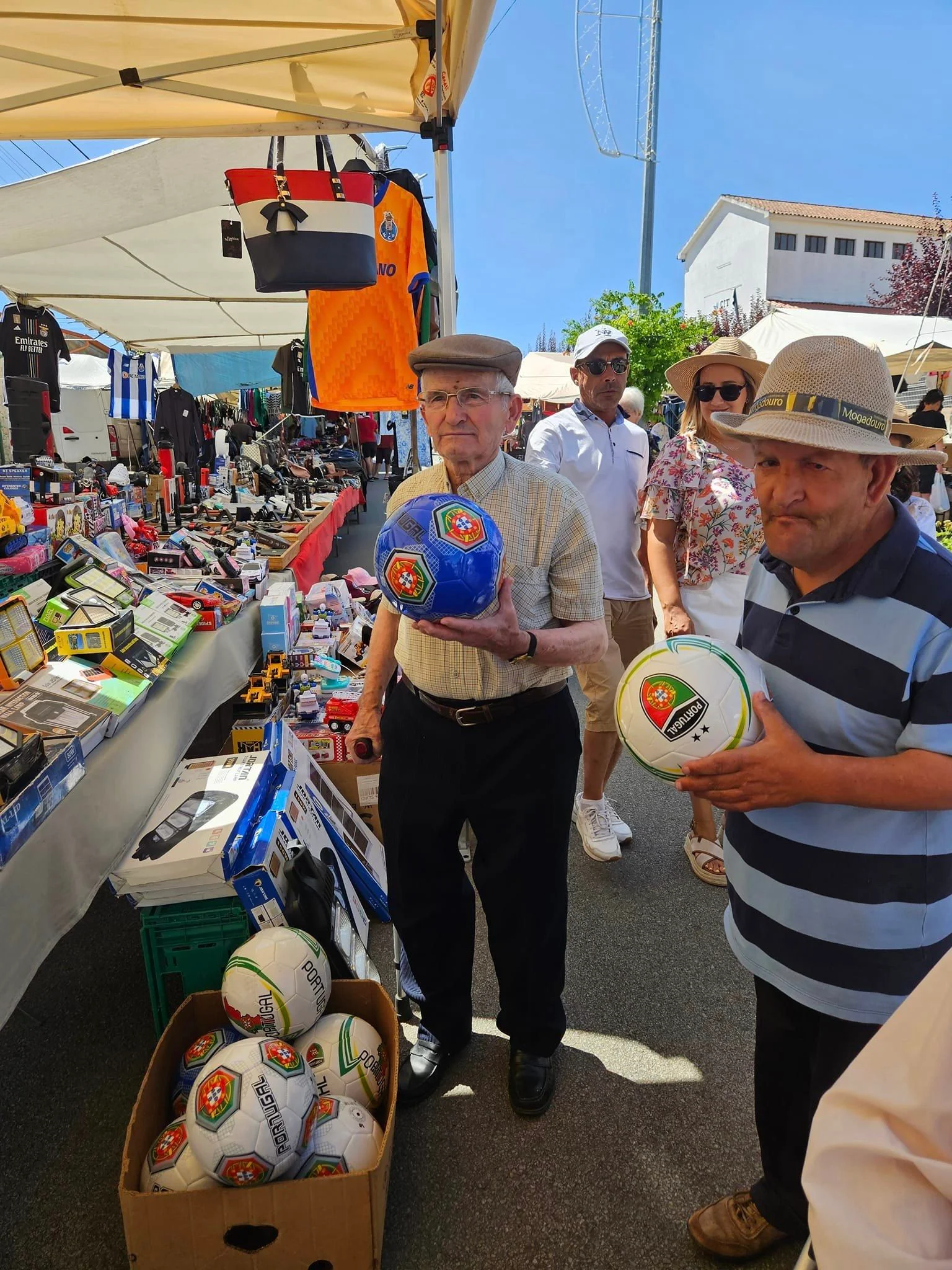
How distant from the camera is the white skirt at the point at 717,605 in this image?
2.62 meters

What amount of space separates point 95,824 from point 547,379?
13.0 m

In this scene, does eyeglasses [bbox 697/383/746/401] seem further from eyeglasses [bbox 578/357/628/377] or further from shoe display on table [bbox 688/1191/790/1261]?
shoe display on table [bbox 688/1191/790/1261]

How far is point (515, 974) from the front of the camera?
1.95 metres

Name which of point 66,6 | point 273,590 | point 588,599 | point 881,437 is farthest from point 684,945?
point 66,6

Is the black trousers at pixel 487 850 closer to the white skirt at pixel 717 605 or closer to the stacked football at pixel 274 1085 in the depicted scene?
the stacked football at pixel 274 1085

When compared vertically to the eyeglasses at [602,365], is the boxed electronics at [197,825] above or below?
below

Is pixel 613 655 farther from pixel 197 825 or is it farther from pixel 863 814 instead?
pixel 863 814

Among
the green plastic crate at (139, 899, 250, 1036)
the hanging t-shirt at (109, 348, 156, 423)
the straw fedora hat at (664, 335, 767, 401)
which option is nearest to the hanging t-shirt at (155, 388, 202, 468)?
the hanging t-shirt at (109, 348, 156, 423)

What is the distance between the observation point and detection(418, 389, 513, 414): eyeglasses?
162 cm

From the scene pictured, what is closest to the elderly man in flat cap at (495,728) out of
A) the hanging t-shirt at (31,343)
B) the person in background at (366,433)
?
the hanging t-shirt at (31,343)

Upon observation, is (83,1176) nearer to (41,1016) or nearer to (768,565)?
(41,1016)

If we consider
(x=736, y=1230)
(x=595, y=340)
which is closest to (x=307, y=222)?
(x=595, y=340)

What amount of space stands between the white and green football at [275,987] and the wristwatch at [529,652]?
3.29 feet

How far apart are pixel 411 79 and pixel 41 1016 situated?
3567mm
